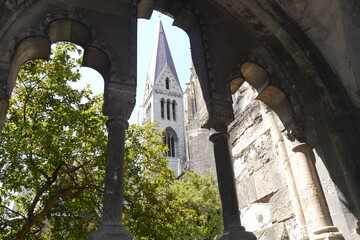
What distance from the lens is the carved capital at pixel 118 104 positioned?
12.8ft

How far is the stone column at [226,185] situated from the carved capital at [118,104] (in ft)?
4.09

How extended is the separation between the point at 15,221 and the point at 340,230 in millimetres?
6609

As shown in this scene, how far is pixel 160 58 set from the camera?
62406 mm

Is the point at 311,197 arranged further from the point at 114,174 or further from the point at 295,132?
the point at 114,174

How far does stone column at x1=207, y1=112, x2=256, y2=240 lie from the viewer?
374 cm

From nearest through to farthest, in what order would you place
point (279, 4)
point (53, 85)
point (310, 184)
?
point (310, 184), point (279, 4), point (53, 85)

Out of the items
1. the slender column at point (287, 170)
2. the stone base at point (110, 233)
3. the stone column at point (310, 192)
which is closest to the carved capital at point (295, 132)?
the stone column at point (310, 192)

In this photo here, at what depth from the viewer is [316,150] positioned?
4723 mm

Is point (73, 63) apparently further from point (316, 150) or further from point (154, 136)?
point (316, 150)

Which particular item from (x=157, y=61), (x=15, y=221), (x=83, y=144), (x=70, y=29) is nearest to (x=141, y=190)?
(x=83, y=144)

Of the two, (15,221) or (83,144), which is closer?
(15,221)

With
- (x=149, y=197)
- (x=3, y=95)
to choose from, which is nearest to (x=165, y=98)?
(x=149, y=197)

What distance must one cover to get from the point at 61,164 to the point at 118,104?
4.09m

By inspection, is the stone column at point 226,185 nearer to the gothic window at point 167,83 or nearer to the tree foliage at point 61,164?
the tree foliage at point 61,164
